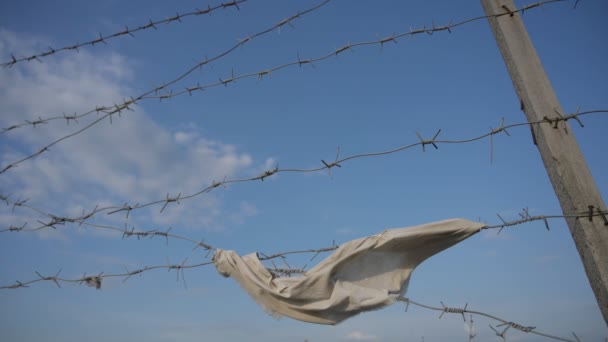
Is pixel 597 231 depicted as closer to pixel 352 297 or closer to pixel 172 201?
pixel 352 297

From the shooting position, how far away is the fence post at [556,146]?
1.76 metres

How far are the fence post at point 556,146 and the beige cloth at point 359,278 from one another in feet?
1.40

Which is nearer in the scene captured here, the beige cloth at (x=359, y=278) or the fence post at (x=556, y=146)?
the fence post at (x=556, y=146)

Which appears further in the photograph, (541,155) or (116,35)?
(116,35)

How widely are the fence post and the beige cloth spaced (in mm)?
427

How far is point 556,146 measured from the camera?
75.4 inches

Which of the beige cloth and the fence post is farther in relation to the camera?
the beige cloth

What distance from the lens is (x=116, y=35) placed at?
10.8ft

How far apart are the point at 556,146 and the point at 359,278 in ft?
3.38

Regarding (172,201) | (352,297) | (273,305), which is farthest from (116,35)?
(352,297)

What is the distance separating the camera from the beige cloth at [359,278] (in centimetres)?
209

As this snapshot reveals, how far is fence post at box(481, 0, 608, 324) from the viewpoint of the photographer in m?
1.76

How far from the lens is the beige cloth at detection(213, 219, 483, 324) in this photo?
209 cm

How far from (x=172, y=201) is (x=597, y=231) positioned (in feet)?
6.72
